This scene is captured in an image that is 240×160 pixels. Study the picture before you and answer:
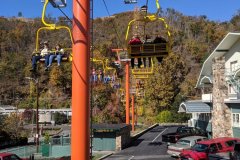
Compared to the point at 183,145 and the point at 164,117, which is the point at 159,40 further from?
the point at 164,117

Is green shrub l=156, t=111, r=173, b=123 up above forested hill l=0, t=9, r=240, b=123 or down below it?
below

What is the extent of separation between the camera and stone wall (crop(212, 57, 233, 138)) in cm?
3356

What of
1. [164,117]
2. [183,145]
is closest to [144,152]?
[183,145]

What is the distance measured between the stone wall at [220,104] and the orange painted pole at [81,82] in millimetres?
28177

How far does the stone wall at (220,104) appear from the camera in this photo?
3356 centimetres

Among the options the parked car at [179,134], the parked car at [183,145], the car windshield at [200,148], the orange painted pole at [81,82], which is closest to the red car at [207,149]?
the car windshield at [200,148]

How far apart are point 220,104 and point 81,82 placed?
94.8 ft

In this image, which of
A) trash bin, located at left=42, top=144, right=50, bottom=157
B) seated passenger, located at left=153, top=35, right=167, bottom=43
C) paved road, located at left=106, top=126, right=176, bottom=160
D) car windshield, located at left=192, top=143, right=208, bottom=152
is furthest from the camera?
trash bin, located at left=42, top=144, right=50, bottom=157

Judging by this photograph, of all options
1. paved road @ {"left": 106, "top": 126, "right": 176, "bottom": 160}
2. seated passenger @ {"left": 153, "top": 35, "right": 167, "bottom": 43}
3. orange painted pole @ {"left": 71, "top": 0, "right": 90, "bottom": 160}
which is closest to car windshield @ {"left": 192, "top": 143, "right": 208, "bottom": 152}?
paved road @ {"left": 106, "top": 126, "right": 176, "bottom": 160}

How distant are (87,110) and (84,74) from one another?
0.69m

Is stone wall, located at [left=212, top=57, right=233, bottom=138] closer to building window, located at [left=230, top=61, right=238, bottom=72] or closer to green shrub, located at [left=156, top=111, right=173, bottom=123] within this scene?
building window, located at [left=230, top=61, right=238, bottom=72]

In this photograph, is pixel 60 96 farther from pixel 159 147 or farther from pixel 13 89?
pixel 159 147

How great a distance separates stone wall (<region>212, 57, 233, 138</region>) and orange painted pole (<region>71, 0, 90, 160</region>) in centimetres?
2818

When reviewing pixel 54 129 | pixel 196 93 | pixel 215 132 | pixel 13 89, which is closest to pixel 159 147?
pixel 215 132
